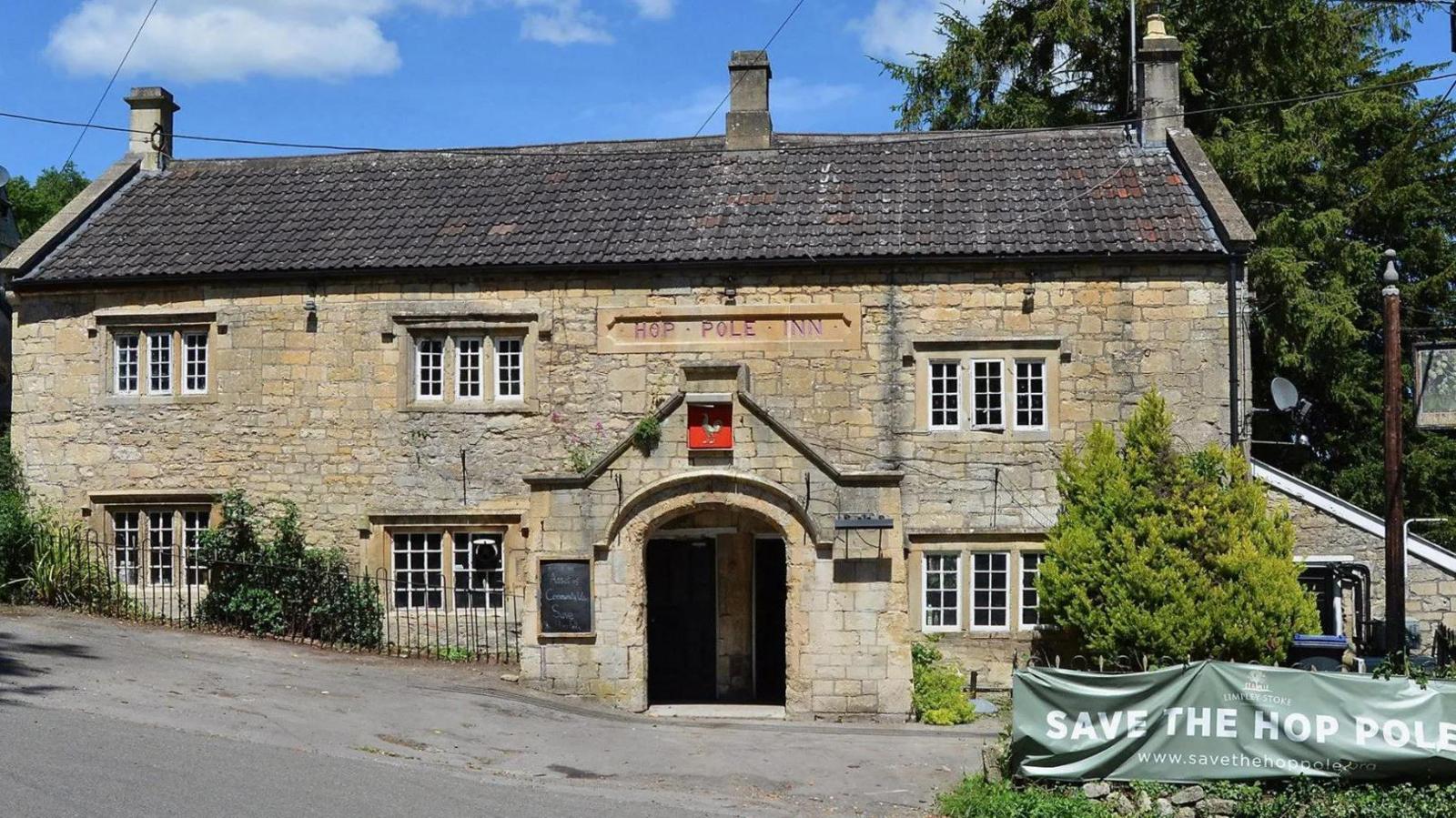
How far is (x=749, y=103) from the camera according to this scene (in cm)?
2369

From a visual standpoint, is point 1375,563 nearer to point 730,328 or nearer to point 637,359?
point 730,328

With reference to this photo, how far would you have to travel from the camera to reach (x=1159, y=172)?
21906 mm

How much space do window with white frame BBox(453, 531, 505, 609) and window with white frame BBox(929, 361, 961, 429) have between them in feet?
21.5

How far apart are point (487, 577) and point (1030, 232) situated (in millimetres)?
9281

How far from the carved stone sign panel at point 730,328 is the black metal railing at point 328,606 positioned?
13.5 feet

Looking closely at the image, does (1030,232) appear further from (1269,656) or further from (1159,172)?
(1269,656)

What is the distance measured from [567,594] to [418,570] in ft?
13.2

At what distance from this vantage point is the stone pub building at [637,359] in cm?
1998

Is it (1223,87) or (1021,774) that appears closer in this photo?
(1021,774)

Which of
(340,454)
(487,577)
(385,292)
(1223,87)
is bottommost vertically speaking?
(487,577)

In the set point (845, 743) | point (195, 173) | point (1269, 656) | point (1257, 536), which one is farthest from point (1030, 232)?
point (195, 173)

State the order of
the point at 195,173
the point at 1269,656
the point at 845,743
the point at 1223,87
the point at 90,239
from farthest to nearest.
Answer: the point at 1223,87
the point at 195,173
the point at 90,239
the point at 1269,656
the point at 845,743

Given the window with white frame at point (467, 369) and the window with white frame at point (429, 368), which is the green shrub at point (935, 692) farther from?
the window with white frame at point (429, 368)

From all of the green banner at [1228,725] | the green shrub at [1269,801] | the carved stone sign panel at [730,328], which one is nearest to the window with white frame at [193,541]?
the carved stone sign panel at [730,328]
